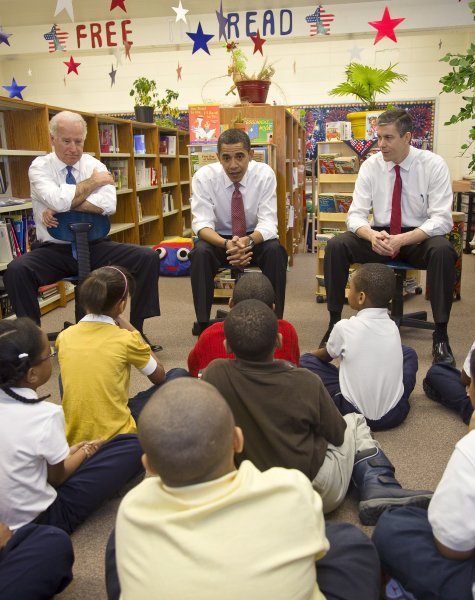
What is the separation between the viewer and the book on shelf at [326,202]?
4.04 m

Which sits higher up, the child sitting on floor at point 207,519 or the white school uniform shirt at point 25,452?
the child sitting on floor at point 207,519

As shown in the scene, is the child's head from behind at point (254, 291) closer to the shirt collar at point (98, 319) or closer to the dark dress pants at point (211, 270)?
the shirt collar at point (98, 319)

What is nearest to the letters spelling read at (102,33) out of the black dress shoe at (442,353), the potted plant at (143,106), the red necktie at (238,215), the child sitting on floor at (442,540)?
the potted plant at (143,106)

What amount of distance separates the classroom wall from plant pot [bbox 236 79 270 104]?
231 cm

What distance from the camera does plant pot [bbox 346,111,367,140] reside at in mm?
4020

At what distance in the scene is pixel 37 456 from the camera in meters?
1.34

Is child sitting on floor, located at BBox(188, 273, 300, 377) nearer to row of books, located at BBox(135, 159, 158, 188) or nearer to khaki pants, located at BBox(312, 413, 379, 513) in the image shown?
khaki pants, located at BBox(312, 413, 379, 513)

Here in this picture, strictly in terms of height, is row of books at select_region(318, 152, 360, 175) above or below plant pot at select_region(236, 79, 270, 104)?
below

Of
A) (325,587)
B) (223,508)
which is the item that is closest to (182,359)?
(325,587)

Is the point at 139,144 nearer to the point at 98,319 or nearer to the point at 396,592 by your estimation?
the point at 98,319

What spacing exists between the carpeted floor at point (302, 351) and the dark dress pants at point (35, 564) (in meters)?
0.14

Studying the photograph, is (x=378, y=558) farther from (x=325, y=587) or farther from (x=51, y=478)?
(x=51, y=478)

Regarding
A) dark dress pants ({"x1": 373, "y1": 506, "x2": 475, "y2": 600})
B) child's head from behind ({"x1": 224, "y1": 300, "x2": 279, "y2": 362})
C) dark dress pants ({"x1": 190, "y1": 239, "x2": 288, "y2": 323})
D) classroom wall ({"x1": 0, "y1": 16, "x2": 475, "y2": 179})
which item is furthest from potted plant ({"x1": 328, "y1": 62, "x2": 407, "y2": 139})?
dark dress pants ({"x1": 373, "y1": 506, "x2": 475, "y2": 600})

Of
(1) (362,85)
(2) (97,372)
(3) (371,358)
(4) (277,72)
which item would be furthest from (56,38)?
(3) (371,358)
